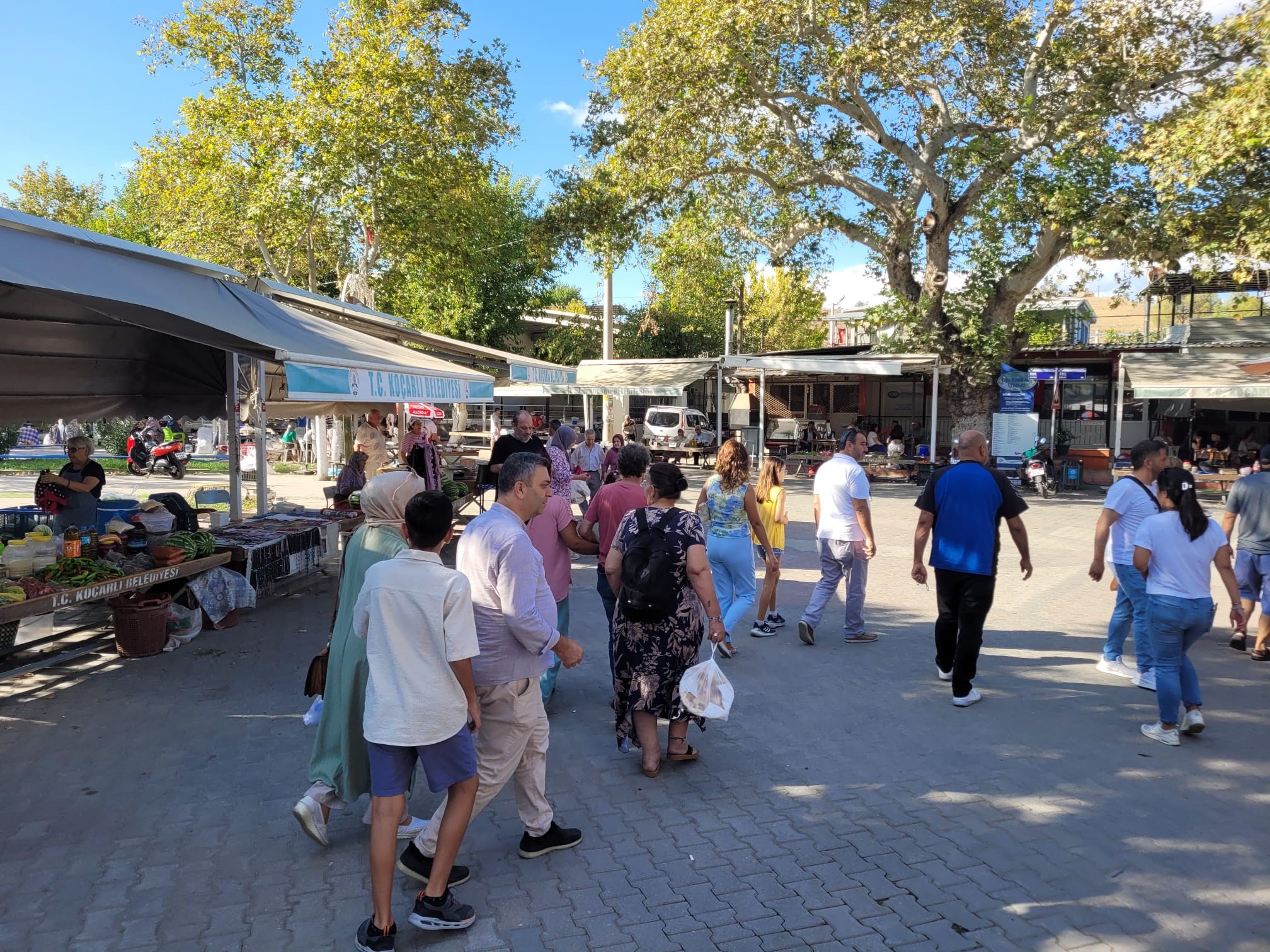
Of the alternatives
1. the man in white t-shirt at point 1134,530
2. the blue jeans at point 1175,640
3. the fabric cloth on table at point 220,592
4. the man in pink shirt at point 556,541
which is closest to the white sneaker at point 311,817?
the man in pink shirt at point 556,541

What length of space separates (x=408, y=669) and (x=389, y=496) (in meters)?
0.77

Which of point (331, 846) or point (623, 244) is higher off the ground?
point (623, 244)

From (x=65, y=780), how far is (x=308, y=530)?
4376 mm

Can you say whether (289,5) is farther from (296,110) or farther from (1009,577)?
(1009,577)

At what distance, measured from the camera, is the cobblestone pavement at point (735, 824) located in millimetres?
3258

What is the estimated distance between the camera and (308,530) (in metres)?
8.68

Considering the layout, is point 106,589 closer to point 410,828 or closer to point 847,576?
point 410,828

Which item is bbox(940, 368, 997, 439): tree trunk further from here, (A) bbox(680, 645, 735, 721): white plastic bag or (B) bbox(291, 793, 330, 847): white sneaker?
(B) bbox(291, 793, 330, 847): white sneaker

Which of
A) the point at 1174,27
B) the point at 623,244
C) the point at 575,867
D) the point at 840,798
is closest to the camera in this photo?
the point at 575,867

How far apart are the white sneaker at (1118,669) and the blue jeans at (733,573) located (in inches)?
105

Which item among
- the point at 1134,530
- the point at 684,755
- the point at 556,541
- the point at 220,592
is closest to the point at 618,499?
the point at 556,541

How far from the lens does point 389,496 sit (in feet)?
11.3

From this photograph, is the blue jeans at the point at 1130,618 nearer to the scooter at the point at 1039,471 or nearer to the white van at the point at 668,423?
the scooter at the point at 1039,471

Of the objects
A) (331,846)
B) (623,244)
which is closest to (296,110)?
(623,244)
